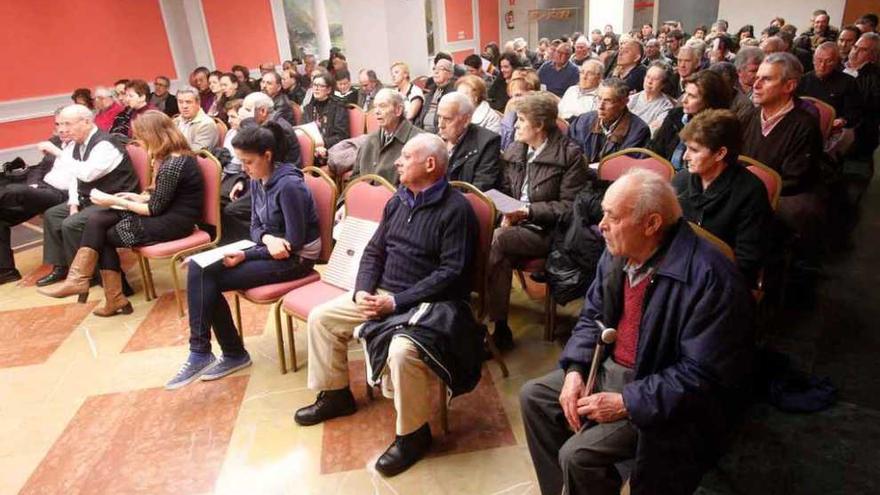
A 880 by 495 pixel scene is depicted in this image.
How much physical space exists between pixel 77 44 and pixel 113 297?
17.7 ft

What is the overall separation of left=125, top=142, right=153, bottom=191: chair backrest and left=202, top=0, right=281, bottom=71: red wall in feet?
19.2

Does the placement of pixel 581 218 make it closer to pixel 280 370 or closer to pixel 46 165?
pixel 280 370

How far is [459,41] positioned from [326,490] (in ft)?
44.6

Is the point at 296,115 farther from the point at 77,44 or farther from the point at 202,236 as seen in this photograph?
the point at 77,44

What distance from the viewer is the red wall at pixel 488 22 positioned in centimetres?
1511

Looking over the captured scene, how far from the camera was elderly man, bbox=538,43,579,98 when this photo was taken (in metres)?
6.96

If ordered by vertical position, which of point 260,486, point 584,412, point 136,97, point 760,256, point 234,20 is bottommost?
point 260,486

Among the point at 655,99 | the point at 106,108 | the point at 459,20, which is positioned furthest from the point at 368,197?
the point at 459,20

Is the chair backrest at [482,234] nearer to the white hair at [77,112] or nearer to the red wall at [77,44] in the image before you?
the white hair at [77,112]

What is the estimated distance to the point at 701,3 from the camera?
49.9 feet

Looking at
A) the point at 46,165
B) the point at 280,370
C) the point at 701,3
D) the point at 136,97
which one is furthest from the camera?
the point at 701,3

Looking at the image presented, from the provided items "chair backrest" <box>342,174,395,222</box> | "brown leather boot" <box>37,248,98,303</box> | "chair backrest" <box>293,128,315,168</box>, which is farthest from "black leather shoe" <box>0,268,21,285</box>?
"chair backrest" <box>342,174,395,222</box>

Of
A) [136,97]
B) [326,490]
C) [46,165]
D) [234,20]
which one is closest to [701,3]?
[234,20]

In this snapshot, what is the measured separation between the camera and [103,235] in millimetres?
3465
